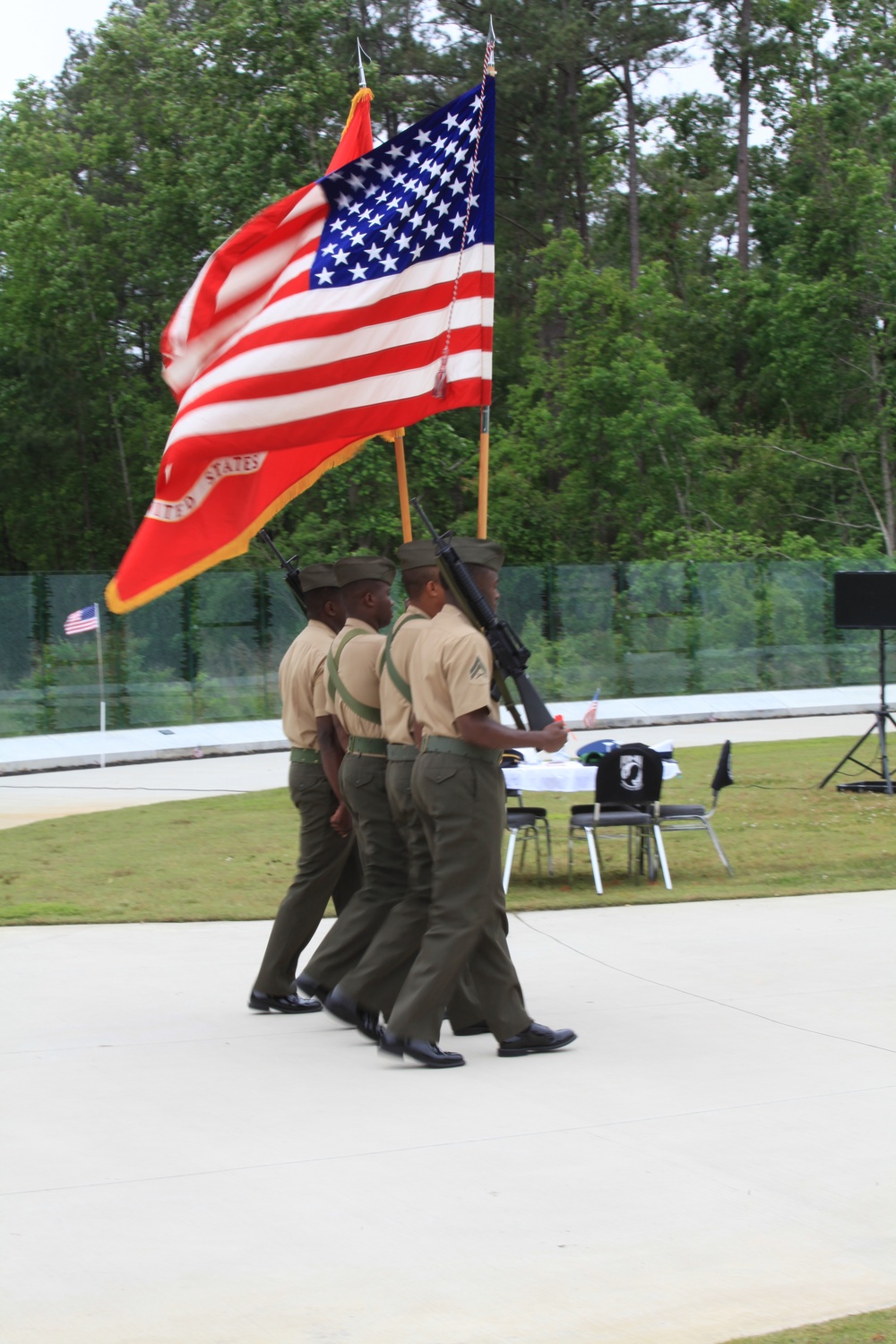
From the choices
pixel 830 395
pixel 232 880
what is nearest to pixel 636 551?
pixel 830 395

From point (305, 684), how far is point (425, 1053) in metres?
1.84

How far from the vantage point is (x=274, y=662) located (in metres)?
26.3

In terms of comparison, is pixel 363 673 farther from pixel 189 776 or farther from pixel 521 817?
pixel 189 776

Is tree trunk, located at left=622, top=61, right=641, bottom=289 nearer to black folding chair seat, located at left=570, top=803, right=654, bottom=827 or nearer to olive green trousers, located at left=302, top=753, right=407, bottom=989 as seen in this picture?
black folding chair seat, located at left=570, top=803, right=654, bottom=827

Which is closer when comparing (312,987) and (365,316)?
(312,987)

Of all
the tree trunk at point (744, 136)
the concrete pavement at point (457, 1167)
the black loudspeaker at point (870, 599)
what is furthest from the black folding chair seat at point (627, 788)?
the tree trunk at point (744, 136)

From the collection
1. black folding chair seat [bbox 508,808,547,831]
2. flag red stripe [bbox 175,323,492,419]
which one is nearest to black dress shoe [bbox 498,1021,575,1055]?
flag red stripe [bbox 175,323,492,419]

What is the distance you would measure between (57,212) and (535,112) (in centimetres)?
1295

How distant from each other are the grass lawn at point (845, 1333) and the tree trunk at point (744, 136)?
42568 mm

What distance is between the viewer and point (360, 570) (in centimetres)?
668

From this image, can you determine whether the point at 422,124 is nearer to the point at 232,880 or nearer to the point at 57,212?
the point at 232,880

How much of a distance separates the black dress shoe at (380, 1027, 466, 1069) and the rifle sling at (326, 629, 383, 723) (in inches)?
51.8

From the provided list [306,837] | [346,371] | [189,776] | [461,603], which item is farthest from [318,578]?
[189,776]

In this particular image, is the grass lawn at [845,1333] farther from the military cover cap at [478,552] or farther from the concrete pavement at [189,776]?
the concrete pavement at [189,776]
